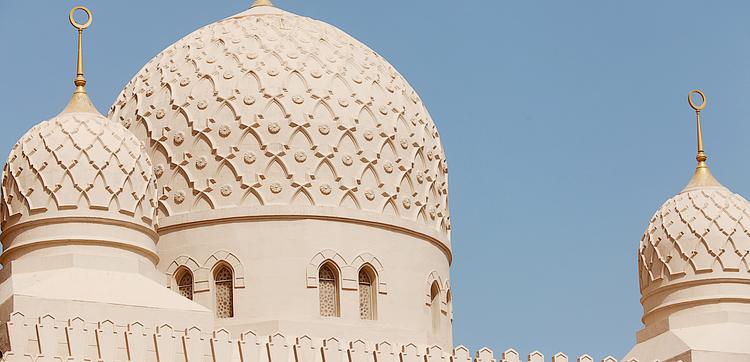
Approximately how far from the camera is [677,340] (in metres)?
26.9

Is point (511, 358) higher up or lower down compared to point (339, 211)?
lower down

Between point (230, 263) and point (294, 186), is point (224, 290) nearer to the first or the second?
point (230, 263)

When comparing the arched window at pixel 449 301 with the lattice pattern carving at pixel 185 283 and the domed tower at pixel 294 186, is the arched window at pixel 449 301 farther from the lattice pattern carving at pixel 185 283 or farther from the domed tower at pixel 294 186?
the lattice pattern carving at pixel 185 283

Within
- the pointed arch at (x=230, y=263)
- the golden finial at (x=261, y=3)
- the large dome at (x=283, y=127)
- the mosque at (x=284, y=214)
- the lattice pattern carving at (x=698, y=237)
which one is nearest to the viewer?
the mosque at (x=284, y=214)

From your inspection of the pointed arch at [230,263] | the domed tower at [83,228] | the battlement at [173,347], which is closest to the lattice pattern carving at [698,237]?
the battlement at [173,347]

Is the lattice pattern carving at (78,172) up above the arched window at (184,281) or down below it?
above

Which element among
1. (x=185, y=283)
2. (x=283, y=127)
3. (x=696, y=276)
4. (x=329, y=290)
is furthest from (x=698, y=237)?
(x=185, y=283)

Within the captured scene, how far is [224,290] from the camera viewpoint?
87.0 ft

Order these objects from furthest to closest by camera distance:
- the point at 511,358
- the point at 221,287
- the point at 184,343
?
the point at 221,287 → the point at 511,358 → the point at 184,343

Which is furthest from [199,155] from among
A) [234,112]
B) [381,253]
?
[381,253]

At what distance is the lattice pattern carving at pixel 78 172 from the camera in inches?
969

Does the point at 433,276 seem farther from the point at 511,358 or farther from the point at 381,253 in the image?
the point at 511,358

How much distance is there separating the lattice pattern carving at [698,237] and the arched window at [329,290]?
4.39 m

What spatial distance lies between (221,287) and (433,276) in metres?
2.86
